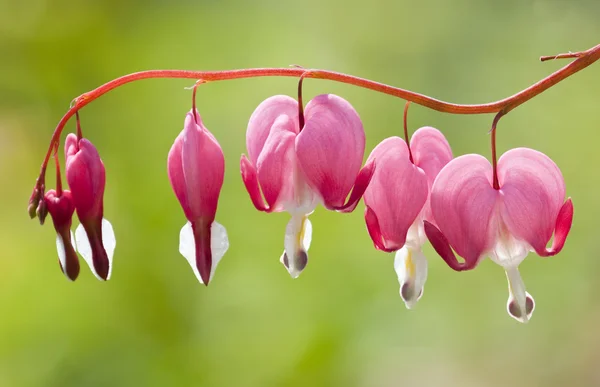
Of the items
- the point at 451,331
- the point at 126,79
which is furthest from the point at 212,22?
the point at 126,79

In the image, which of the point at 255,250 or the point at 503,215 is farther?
the point at 255,250

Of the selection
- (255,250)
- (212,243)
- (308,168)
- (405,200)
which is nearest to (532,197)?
(405,200)

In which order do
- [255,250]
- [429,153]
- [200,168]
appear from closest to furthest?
[200,168] → [429,153] → [255,250]

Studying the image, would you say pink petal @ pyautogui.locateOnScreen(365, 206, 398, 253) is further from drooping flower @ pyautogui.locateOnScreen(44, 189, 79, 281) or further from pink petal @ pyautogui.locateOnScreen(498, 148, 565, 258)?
drooping flower @ pyautogui.locateOnScreen(44, 189, 79, 281)

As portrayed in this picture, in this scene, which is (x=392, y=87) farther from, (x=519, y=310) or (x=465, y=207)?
(x=519, y=310)

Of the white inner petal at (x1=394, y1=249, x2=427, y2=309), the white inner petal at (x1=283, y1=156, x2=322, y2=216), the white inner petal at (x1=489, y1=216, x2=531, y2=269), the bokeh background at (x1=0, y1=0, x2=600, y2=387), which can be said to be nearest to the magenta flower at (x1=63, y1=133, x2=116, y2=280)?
the white inner petal at (x1=283, y1=156, x2=322, y2=216)

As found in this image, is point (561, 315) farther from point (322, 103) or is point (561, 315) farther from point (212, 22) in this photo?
point (322, 103)
